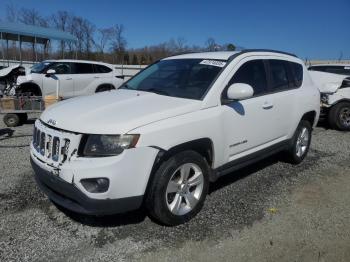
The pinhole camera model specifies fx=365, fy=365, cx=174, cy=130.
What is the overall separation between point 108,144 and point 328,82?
25.4 ft

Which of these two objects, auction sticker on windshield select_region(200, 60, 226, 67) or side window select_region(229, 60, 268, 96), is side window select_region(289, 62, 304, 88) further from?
auction sticker on windshield select_region(200, 60, 226, 67)

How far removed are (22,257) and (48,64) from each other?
35.3 ft

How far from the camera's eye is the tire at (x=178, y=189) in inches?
137

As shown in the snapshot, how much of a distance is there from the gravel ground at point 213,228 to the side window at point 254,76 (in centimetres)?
136

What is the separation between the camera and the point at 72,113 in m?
3.61

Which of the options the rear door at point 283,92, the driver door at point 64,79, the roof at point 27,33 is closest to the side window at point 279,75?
the rear door at point 283,92

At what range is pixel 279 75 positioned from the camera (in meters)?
5.28

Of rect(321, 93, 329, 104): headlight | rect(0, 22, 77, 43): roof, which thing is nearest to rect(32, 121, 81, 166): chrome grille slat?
rect(321, 93, 329, 104): headlight

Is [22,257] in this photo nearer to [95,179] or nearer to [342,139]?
[95,179]

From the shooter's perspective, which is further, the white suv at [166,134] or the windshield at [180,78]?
the windshield at [180,78]

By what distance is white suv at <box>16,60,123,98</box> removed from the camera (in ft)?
40.1

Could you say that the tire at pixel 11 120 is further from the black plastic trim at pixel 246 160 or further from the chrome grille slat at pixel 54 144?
the black plastic trim at pixel 246 160

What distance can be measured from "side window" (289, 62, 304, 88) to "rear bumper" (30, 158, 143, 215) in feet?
11.2

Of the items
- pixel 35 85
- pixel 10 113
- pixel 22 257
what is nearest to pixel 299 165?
pixel 22 257
